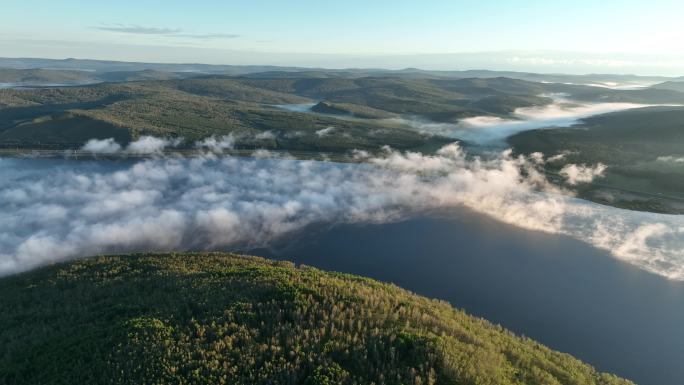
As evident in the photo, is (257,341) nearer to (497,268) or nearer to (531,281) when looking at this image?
(531,281)

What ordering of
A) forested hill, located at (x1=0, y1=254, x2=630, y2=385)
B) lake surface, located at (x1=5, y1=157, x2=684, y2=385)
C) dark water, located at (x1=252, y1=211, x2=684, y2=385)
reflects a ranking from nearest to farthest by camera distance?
1. forested hill, located at (x1=0, y1=254, x2=630, y2=385)
2. dark water, located at (x1=252, y1=211, x2=684, y2=385)
3. lake surface, located at (x1=5, y1=157, x2=684, y2=385)

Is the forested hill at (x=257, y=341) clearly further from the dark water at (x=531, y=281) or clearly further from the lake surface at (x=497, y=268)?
the lake surface at (x=497, y=268)

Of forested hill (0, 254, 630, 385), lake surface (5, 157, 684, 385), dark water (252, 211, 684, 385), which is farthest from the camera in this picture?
lake surface (5, 157, 684, 385)

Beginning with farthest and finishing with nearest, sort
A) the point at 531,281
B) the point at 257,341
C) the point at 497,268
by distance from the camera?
1. the point at 497,268
2. the point at 531,281
3. the point at 257,341

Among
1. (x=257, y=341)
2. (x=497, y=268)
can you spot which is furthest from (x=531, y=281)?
(x=257, y=341)

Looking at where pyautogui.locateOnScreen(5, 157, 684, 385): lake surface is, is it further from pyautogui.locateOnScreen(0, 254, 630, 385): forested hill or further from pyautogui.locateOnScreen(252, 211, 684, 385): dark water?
pyautogui.locateOnScreen(0, 254, 630, 385): forested hill

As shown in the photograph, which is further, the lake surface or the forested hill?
the lake surface

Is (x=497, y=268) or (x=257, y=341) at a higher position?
(x=257, y=341)

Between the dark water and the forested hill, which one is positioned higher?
the forested hill

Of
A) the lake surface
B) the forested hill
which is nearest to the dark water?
the lake surface
